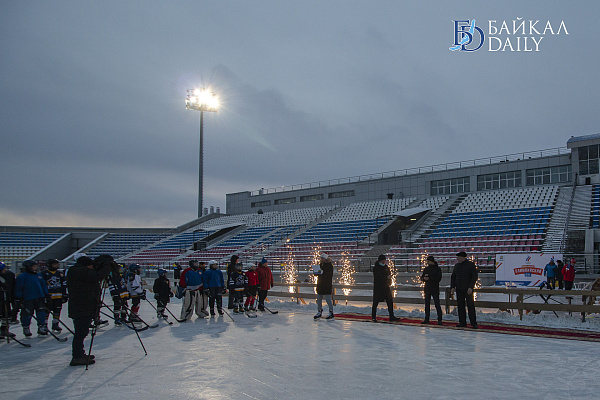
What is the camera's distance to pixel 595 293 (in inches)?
408

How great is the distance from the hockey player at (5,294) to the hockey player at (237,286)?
5733mm

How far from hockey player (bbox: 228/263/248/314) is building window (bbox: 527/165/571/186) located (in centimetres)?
2923

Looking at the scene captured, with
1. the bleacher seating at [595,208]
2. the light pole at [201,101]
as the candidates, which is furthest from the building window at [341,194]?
the bleacher seating at [595,208]

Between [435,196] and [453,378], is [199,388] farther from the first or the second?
[435,196]

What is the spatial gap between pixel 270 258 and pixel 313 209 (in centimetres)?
1350

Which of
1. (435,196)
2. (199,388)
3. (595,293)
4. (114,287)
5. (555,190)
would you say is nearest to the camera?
(199,388)

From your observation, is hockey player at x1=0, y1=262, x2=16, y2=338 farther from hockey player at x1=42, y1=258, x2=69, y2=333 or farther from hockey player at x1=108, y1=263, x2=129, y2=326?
hockey player at x1=108, y1=263, x2=129, y2=326

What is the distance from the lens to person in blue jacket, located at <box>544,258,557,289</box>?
16.9 meters

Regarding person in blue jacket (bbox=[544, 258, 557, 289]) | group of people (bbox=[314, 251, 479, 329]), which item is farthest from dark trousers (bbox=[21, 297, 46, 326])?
person in blue jacket (bbox=[544, 258, 557, 289])

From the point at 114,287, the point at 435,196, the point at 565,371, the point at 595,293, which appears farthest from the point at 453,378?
the point at 435,196

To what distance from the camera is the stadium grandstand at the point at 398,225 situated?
2600 cm

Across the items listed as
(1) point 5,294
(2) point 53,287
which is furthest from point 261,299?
(1) point 5,294

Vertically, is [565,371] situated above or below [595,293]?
below

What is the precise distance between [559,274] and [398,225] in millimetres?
18128
